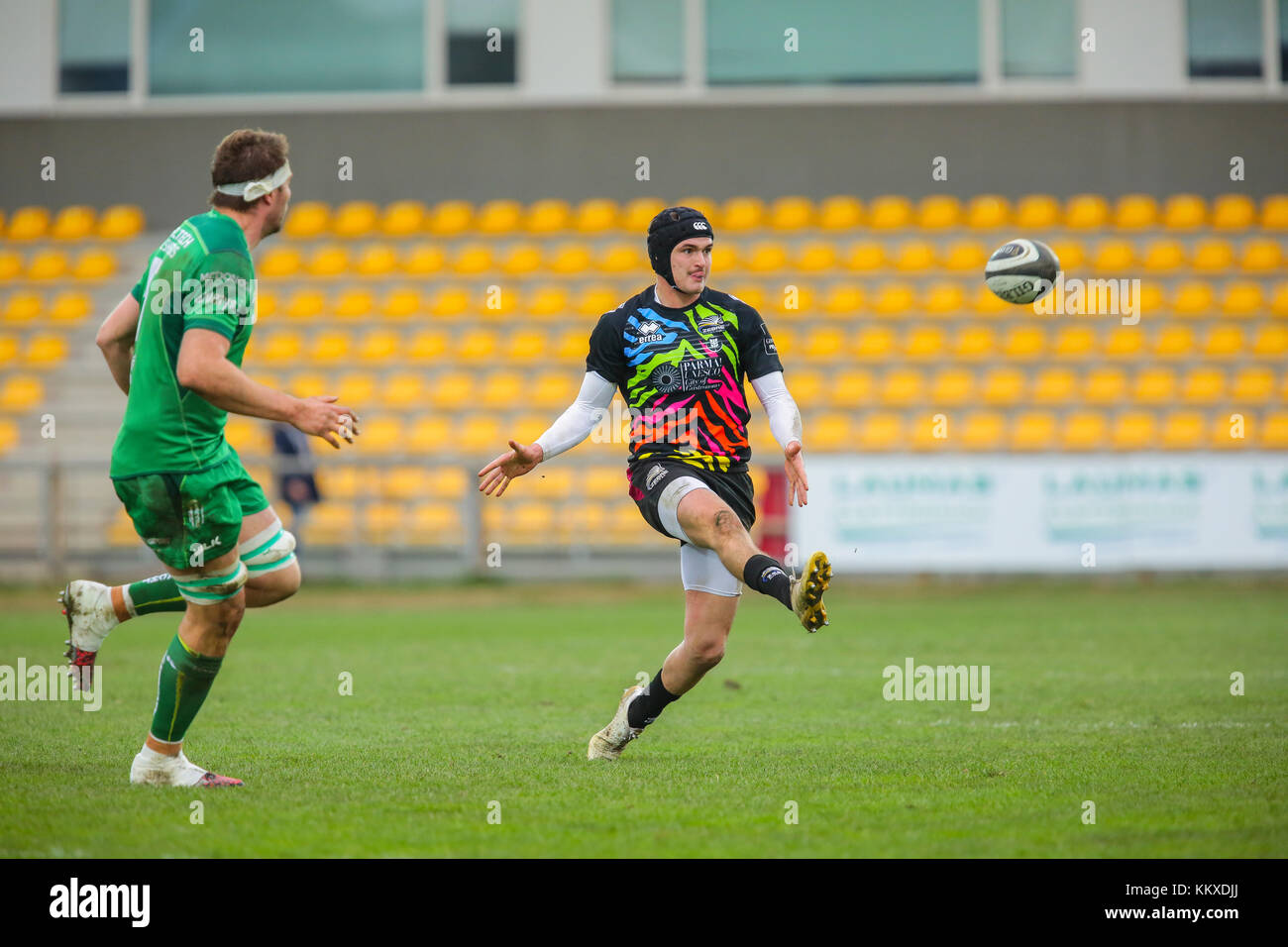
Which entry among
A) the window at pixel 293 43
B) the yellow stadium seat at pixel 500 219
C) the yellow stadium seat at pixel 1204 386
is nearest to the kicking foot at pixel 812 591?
the yellow stadium seat at pixel 1204 386

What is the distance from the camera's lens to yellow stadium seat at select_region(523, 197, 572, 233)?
73.7 ft

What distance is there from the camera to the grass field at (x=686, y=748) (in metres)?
4.96

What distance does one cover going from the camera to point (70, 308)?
22125 millimetres

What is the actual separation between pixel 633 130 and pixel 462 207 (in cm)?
299

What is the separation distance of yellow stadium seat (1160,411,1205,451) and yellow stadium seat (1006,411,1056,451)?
1465 mm

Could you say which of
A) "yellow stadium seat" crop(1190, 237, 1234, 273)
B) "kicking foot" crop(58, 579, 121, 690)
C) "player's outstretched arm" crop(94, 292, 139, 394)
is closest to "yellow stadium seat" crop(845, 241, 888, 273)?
"yellow stadium seat" crop(1190, 237, 1234, 273)

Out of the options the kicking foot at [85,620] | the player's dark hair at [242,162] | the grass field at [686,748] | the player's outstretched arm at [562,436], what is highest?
the player's dark hair at [242,162]

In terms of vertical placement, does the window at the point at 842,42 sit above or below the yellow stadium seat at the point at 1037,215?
above

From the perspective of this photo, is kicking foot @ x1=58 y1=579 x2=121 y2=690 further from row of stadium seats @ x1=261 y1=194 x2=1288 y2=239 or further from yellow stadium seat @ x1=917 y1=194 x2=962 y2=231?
yellow stadium seat @ x1=917 y1=194 x2=962 y2=231

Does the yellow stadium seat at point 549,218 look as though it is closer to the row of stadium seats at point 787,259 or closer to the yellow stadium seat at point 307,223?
the row of stadium seats at point 787,259

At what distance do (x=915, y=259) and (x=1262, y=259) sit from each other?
5112 mm

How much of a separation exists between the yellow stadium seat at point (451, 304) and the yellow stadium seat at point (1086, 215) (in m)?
9.23
